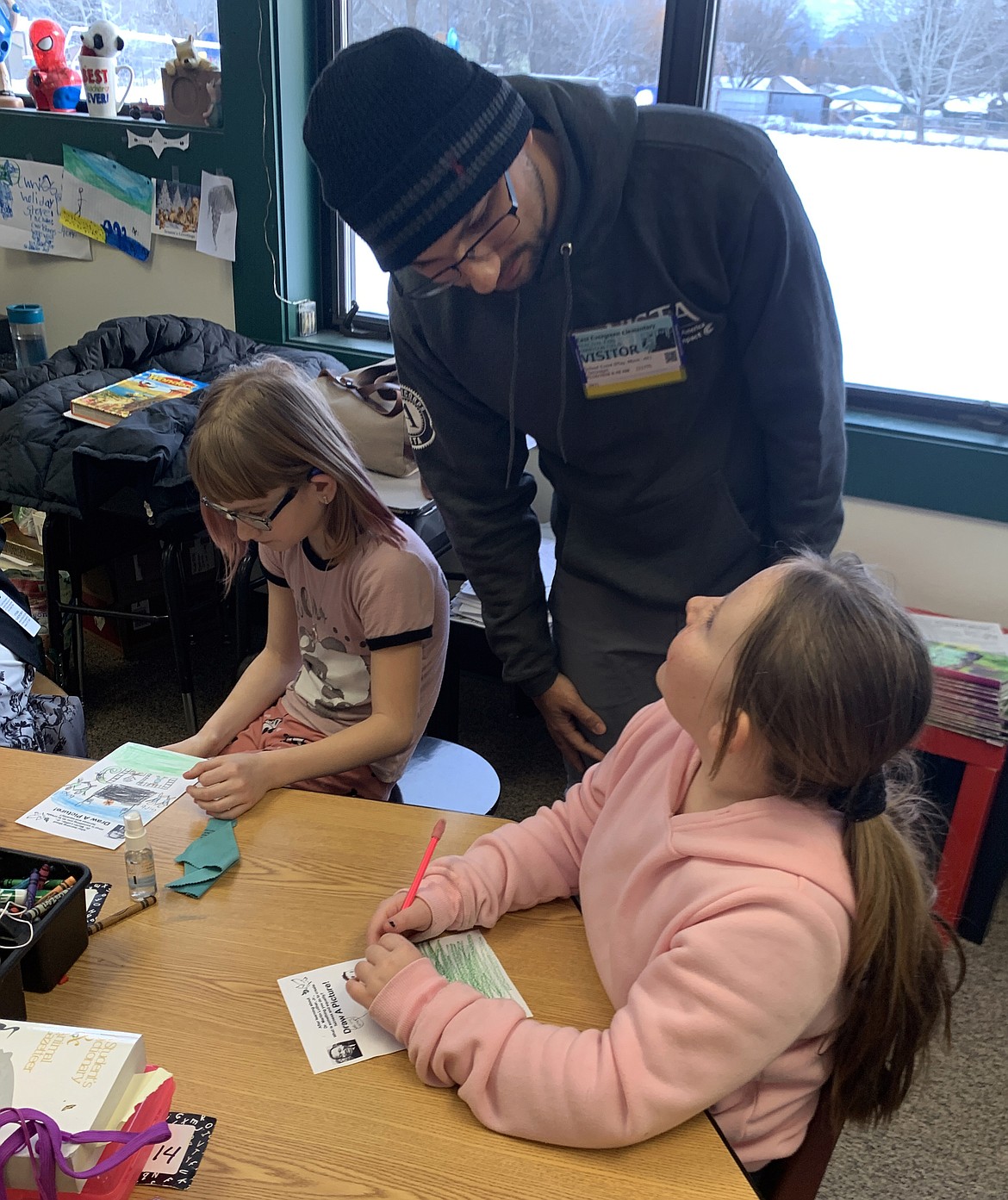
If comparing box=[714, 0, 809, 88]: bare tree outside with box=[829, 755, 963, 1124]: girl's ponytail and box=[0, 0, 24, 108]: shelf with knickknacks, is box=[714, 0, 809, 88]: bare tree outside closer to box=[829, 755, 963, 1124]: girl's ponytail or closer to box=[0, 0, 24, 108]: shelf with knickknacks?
box=[829, 755, 963, 1124]: girl's ponytail

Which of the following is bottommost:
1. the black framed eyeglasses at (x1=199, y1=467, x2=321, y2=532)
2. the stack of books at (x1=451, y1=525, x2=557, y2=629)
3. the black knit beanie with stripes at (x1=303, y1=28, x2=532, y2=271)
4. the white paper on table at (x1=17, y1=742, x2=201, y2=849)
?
the stack of books at (x1=451, y1=525, x2=557, y2=629)

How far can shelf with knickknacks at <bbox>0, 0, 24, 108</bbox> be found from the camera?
3.03 m

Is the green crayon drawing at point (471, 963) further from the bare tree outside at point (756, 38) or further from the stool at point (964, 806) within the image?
the bare tree outside at point (756, 38)

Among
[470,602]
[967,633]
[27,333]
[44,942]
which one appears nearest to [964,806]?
[967,633]

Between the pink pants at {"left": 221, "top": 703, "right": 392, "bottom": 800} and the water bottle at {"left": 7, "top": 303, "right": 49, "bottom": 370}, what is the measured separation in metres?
2.08

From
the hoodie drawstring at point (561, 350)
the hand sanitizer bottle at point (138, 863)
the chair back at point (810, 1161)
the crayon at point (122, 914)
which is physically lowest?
the chair back at point (810, 1161)

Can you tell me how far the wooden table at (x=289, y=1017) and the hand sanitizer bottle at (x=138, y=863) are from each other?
18 mm

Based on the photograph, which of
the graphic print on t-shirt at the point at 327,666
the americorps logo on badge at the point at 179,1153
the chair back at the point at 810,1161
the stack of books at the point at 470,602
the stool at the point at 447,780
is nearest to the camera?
the americorps logo on badge at the point at 179,1153

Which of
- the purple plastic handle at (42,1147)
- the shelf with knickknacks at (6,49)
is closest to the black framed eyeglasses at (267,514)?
the purple plastic handle at (42,1147)

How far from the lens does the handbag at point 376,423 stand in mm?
2314

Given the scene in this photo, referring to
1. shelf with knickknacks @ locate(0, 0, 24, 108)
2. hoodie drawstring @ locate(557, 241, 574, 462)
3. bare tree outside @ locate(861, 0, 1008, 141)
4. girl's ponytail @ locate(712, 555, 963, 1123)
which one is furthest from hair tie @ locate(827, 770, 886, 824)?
shelf with knickknacks @ locate(0, 0, 24, 108)

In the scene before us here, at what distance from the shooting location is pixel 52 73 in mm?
3027

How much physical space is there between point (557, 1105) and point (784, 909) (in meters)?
0.23

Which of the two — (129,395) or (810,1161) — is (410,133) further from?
(129,395)
